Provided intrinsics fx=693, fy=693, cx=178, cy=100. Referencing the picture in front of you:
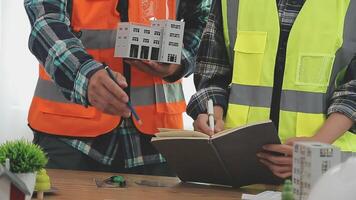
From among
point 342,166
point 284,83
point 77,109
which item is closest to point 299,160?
point 342,166

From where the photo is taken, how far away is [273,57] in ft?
5.96

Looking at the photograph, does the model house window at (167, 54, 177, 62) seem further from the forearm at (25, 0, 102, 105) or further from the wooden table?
the wooden table

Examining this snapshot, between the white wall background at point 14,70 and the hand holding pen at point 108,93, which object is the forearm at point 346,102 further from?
the white wall background at point 14,70

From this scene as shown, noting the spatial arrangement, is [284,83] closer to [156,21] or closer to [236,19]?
[236,19]

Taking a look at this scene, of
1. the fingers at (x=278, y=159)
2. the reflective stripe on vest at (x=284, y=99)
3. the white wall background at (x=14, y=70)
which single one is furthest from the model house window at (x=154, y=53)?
the white wall background at (x=14, y=70)

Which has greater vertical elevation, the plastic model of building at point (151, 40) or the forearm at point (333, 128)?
the plastic model of building at point (151, 40)

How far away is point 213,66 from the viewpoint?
6.23 feet

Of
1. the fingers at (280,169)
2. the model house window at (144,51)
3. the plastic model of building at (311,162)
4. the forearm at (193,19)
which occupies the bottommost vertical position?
the fingers at (280,169)

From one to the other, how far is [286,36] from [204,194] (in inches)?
19.0

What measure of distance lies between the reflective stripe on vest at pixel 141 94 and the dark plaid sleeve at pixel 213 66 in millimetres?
134

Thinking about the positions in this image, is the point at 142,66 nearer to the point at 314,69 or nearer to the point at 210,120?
the point at 210,120

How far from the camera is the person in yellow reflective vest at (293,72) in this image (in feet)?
5.76

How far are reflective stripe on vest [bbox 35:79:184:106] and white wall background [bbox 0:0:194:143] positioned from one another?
1.41 meters

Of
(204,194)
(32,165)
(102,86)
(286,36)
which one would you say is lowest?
(204,194)
